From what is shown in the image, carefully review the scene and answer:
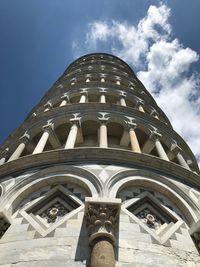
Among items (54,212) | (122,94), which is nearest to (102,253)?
(54,212)

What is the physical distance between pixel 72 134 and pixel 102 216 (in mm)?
6403

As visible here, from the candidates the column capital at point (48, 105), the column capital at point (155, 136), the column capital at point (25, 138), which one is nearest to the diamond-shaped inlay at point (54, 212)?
the column capital at point (25, 138)

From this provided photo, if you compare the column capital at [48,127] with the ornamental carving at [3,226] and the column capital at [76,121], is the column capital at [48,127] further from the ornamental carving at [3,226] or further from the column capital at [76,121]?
the ornamental carving at [3,226]

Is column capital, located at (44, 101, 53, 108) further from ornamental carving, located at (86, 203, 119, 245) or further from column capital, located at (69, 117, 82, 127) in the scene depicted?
ornamental carving, located at (86, 203, 119, 245)

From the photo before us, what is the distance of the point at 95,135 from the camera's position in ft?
51.8

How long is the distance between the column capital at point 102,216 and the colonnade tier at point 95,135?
662 cm

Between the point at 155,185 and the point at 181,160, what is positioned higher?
the point at 181,160

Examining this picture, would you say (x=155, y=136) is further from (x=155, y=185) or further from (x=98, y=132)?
(x=155, y=185)

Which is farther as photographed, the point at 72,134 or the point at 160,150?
the point at 160,150

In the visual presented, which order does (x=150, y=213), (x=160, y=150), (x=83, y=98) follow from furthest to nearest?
(x=83, y=98)
(x=160, y=150)
(x=150, y=213)

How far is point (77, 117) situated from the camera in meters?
15.0

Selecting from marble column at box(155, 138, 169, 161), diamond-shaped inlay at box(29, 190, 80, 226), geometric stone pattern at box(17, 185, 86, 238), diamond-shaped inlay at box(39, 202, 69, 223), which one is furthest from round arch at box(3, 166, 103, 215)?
marble column at box(155, 138, 169, 161)

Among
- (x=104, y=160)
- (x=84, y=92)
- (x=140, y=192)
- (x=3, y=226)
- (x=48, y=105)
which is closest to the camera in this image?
(x=3, y=226)

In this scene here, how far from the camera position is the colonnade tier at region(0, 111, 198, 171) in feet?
47.6
